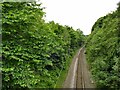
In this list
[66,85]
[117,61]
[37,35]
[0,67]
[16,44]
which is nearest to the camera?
[0,67]

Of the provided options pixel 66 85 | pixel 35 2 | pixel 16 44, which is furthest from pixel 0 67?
pixel 66 85

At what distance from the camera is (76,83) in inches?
1522

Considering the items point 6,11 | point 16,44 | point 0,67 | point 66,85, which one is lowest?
point 66,85

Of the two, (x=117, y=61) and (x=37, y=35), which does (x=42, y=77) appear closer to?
(x=37, y=35)

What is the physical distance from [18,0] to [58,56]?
77.2 feet

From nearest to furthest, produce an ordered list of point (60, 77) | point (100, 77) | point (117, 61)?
point (117, 61), point (100, 77), point (60, 77)

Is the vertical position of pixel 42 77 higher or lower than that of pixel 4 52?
lower

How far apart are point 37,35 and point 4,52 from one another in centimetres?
384

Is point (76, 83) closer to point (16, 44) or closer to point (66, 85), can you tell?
point (66, 85)

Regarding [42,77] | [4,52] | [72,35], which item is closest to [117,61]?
[42,77]

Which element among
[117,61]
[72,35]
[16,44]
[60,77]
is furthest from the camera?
[72,35]

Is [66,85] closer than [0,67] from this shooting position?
No

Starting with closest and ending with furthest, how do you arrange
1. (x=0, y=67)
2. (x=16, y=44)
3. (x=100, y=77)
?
(x=0, y=67) → (x=16, y=44) → (x=100, y=77)

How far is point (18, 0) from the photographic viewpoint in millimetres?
21234
